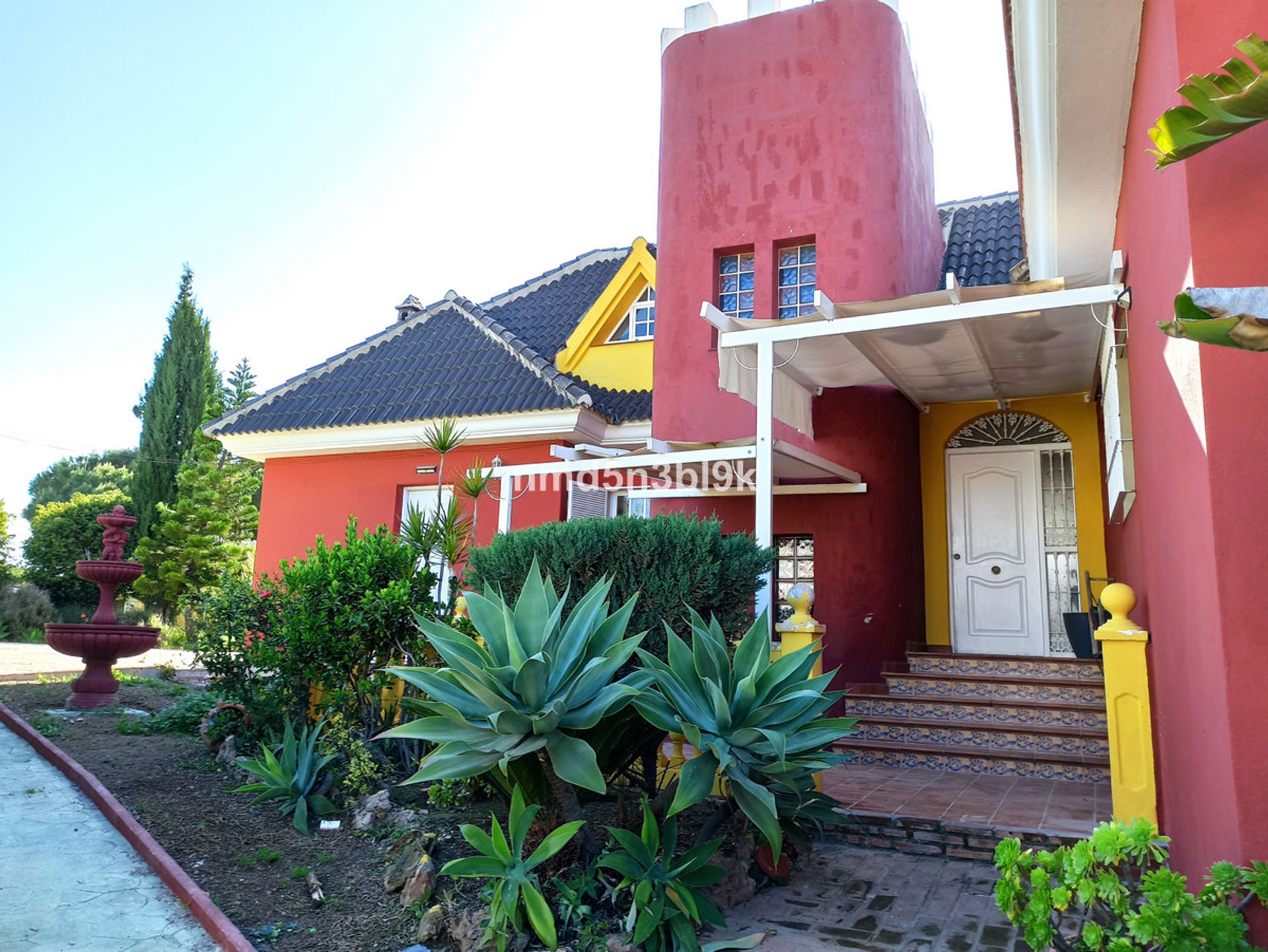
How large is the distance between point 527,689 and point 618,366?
9969mm

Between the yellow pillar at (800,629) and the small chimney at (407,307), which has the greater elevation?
the small chimney at (407,307)

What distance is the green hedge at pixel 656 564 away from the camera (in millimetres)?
5992

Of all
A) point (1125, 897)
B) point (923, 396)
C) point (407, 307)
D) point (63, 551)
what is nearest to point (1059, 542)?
point (923, 396)

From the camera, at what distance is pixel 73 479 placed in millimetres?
37094

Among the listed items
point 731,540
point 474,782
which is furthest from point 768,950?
point 731,540

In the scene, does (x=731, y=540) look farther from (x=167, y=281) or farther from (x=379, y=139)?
(x=167, y=281)

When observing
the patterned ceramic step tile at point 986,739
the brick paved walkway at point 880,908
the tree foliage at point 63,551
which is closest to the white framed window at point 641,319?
the patterned ceramic step tile at point 986,739

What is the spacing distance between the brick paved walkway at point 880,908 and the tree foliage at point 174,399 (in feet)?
78.6

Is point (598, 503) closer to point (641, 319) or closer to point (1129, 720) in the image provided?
point (641, 319)

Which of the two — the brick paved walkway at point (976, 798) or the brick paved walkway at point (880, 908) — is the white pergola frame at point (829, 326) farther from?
the brick paved walkway at point (880, 908)

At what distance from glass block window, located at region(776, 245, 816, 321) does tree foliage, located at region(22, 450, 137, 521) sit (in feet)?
106

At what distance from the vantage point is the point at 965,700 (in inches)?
321

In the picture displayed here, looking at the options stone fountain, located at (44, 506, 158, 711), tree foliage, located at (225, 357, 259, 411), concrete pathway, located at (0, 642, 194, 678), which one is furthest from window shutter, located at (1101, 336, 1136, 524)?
tree foliage, located at (225, 357, 259, 411)

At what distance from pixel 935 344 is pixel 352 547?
5679 millimetres
